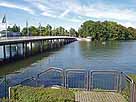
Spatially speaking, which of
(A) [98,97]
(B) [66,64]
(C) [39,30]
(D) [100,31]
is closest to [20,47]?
(B) [66,64]

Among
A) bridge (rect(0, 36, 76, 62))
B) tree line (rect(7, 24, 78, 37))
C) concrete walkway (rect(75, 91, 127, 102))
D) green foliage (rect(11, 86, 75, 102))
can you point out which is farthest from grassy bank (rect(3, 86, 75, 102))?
tree line (rect(7, 24, 78, 37))

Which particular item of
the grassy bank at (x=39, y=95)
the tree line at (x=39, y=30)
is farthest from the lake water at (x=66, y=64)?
the tree line at (x=39, y=30)

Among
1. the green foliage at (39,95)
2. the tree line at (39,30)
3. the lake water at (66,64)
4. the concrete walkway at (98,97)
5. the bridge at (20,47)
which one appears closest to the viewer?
the green foliage at (39,95)

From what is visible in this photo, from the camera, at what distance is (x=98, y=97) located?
12.9 metres

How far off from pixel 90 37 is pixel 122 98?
16767 cm

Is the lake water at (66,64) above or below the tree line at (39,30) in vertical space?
below

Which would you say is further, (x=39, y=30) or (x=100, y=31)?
(x=100, y=31)

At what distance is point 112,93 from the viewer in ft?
45.6

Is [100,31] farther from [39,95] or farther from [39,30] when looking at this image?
[39,95]

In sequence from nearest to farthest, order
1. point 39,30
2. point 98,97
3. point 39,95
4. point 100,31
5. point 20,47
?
point 39,95, point 98,97, point 20,47, point 39,30, point 100,31

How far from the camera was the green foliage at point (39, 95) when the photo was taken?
398 inches

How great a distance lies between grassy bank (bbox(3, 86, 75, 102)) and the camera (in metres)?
10.1

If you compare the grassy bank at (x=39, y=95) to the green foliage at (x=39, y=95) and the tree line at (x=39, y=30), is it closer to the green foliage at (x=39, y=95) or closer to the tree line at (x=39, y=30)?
the green foliage at (x=39, y=95)

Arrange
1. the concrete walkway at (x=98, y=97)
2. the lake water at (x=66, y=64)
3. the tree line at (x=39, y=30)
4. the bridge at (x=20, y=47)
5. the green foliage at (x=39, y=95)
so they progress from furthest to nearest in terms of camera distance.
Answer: the tree line at (x=39, y=30) → the bridge at (x=20, y=47) → the lake water at (x=66, y=64) → the concrete walkway at (x=98, y=97) → the green foliage at (x=39, y=95)
